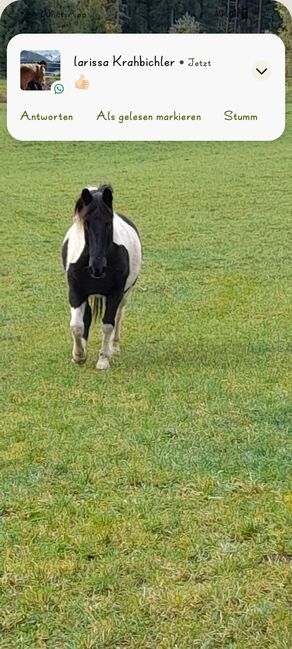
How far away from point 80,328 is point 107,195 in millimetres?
1349

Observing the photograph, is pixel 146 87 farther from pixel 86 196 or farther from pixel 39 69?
pixel 86 196

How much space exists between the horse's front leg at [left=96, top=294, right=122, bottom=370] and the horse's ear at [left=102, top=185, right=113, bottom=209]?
1.00m

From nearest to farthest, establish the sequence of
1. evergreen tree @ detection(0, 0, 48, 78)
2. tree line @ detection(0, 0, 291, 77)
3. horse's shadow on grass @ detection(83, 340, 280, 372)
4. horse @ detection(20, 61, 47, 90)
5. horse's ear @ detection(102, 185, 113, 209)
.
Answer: evergreen tree @ detection(0, 0, 48, 78)
tree line @ detection(0, 0, 291, 77)
horse @ detection(20, 61, 47, 90)
horse's ear @ detection(102, 185, 113, 209)
horse's shadow on grass @ detection(83, 340, 280, 372)

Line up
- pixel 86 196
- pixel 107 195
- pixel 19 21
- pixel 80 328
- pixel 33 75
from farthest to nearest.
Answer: pixel 80 328 < pixel 107 195 < pixel 86 196 < pixel 33 75 < pixel 19 21

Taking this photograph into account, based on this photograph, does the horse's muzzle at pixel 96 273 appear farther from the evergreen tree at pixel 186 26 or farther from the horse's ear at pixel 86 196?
the evergreen tree at pixel 186 26

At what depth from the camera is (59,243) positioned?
18141 millimetres

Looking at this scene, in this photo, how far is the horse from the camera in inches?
142

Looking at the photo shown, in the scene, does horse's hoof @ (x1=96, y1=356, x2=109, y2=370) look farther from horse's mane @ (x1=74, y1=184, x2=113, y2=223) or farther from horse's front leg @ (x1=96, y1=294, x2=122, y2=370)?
horse's mane @ (x1=74, y1=184, x2=113, y2=223)

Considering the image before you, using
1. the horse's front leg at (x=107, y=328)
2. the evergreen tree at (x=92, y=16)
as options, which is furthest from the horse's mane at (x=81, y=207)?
the evergreen tree at (x=92, y=16)

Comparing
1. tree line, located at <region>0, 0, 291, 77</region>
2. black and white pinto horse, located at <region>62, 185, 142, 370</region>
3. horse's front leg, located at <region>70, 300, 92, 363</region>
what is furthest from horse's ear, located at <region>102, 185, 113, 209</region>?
tree line, located at <region>0, 0, 291, 77</region>

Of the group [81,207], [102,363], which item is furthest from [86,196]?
[102,363]

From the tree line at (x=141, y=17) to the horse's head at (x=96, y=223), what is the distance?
3413 millimetres

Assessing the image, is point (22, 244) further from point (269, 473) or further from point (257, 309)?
point (269, 473)

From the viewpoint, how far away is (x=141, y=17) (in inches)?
156
